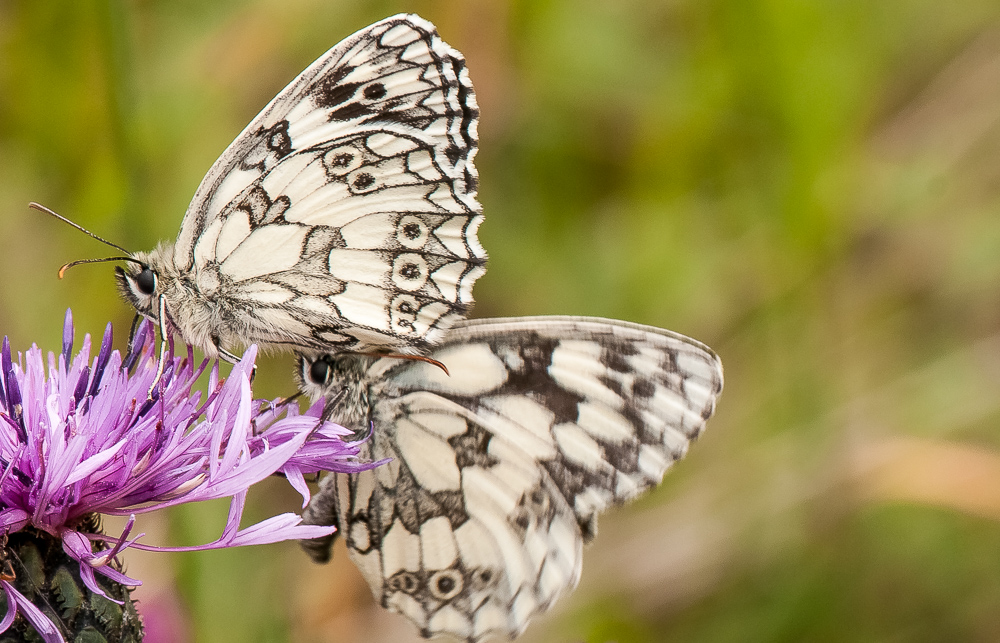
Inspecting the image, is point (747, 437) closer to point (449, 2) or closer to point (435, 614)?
point (435, 614)

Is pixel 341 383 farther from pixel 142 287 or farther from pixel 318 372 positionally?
pixel 142 287

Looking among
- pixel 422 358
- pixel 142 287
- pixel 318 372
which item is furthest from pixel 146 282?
pixel 422 358

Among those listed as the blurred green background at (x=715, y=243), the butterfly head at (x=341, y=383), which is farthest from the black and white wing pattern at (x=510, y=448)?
the blurred green background at (x=715, y=243)

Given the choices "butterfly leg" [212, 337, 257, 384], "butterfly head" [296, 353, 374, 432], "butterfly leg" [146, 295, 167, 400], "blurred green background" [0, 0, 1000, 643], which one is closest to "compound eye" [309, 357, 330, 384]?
"butterfly head" [296, 353, 374, 432]

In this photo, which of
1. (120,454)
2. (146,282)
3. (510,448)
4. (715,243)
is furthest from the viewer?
(715,243)

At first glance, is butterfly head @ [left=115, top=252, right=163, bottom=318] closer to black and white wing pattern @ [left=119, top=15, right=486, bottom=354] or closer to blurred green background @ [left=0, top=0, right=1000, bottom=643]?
black and white wing pattern @ [left=119, top=15, right=486, bottom=354]

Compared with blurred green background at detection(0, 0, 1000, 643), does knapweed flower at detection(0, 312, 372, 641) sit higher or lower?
lower

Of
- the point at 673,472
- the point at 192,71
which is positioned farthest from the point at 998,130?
the point at 192,71
